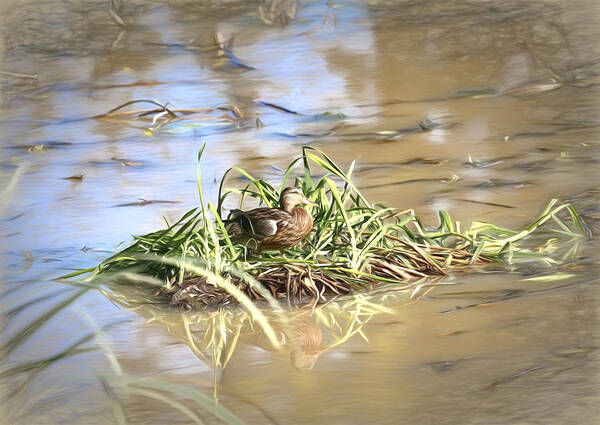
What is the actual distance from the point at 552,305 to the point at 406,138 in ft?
4.98

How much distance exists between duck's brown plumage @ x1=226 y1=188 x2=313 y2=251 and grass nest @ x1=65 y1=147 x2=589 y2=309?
4 cm

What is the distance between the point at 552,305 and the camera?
78.8 inches

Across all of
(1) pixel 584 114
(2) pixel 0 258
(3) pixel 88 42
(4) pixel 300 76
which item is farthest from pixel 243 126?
(1) pixel 584 114

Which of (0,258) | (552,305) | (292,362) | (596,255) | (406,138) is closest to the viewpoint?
(292,362)

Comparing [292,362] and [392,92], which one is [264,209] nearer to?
[292,362]

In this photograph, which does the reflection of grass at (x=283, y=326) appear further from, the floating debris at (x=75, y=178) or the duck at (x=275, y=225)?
the floating debris at (x=75, y=178)

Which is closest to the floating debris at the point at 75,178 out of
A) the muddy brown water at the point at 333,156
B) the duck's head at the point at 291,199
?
the muddy brown water at the point at 333,156

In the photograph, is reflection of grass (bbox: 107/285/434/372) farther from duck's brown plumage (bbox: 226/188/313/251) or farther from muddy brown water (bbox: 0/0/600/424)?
duck's brown plumage (bbox: 226/188/313/251)

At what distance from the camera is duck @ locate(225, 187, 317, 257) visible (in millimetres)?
2156

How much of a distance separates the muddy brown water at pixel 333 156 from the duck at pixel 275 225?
0.70ft

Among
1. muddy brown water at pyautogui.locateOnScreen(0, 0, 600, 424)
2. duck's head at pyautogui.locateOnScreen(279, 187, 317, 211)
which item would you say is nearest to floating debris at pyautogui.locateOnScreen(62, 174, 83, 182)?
muddy brown water at pyautogui.locateOnScreen(0, 0, 600, 424)

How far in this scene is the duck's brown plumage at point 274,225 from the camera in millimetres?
2156

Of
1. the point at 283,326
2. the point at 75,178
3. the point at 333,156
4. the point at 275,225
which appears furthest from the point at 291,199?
the point at 75,178

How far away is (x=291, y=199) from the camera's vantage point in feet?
7.29
